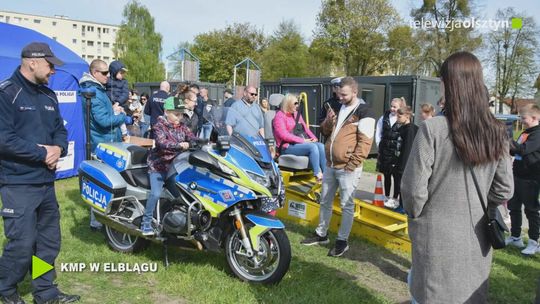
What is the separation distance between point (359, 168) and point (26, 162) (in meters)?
3.31

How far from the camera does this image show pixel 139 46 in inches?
2613

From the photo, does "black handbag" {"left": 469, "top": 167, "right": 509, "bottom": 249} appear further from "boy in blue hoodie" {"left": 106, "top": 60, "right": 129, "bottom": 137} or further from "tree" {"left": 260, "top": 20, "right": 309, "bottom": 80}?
"tree" {"left": 260, "top": 20, "right": 309, "bottom": 80}

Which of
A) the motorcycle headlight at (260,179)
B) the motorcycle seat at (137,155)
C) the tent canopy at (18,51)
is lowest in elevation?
the motorcycle headlight at (260,179)

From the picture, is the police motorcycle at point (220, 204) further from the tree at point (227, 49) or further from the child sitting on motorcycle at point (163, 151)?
the tree at point (227, 49)

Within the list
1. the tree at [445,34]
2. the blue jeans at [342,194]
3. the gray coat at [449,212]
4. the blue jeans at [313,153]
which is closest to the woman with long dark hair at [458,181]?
the gray coat at [449,212]

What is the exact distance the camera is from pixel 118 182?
4.73 m

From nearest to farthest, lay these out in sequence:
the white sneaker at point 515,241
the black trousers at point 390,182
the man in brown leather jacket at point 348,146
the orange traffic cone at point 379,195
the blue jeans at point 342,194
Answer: the man in brown leather jacket at point 348,146 → the blue jeans at point 342,194 → the white sneaker at point 515,241 → the orange traffic cone at point 379,195 → the black trousers at point 390,182

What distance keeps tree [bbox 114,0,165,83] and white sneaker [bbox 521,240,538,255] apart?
206 ft

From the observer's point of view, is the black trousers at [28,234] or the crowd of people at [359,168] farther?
the black trousers at [28,234]

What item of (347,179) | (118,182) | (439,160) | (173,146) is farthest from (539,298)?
(118,182)

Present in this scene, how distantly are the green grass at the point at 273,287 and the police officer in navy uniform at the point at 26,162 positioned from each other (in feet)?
2.15

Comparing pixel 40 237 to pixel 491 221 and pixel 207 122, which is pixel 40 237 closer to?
pixel 207 122

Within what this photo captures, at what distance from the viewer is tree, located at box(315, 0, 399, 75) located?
109ft

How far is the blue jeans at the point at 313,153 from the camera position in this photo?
682 centimetres
